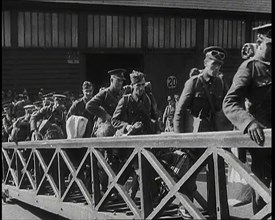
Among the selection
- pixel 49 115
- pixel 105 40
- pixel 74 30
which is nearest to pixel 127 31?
pixel 105 40

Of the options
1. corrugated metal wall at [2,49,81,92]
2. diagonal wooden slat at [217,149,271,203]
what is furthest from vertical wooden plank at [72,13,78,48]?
diagonal wooden slat at [217,149,271,203]

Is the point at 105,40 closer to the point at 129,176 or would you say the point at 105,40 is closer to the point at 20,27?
the point at 20,27

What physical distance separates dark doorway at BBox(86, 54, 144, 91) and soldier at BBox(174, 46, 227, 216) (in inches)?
547

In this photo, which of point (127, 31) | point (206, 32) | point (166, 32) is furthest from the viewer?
point (206, 32)

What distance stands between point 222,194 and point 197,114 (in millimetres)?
1410

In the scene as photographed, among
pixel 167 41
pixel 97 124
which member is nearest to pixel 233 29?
pixel 167 41

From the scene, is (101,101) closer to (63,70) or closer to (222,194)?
(222,194)

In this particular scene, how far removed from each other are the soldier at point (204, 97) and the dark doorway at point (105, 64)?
13.9 m

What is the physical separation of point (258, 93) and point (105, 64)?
53.0 feet

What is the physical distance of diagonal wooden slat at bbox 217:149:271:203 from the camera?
10.6 feet

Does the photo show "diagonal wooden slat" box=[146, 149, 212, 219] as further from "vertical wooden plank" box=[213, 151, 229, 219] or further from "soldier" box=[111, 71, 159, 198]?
"soldier" box=[111, 71, 159, 198]

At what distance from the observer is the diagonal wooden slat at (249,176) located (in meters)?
3.25

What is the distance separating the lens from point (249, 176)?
337 centimetres

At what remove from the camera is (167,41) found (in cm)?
1955
